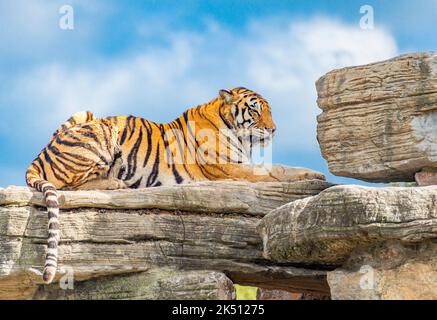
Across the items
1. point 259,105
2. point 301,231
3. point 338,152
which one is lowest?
point 301,231

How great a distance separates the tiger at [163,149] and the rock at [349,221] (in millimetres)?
2116

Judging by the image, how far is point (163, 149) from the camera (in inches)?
534

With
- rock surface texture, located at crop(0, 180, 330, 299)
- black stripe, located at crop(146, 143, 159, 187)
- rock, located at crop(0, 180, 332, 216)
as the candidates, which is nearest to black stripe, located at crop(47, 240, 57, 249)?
rock surface texture, located at crop(0, 180, 330, 299)

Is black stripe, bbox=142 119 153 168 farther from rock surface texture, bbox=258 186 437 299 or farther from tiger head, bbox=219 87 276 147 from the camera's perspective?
rock surface texture, bbox=258 186 437 299

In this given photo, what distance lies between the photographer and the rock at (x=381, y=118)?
11281mm

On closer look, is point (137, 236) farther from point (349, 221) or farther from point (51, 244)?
point (349, 221)

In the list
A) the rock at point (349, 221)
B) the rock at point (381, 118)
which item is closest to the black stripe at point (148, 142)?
the rock at point (381, 118)

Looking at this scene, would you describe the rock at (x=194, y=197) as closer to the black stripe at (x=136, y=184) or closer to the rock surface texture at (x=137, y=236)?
the rock surface texture at (x=137, y=236)

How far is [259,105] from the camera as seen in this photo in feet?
45.3

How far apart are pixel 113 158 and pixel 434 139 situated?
4.16 meters

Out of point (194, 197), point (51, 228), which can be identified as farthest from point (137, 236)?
point (51, 228)
